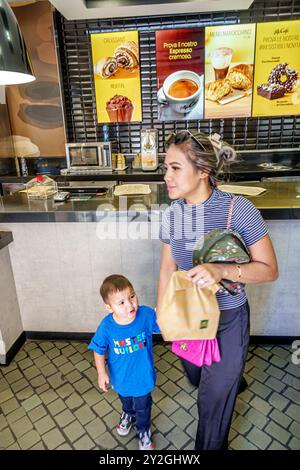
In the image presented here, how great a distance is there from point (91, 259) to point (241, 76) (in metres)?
3.11

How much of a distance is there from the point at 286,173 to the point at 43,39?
3.40m

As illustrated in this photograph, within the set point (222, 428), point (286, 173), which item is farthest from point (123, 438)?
point (286, 173)

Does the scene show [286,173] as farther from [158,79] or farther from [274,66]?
[158,79]

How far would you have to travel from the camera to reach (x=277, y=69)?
3975 mm

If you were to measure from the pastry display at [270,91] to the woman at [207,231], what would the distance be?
325 cm

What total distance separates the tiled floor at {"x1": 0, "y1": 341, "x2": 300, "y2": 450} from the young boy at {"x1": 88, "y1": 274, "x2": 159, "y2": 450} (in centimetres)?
28

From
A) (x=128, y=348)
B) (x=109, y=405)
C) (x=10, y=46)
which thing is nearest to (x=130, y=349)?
(x=128, y=348)

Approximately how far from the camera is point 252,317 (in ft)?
8.00

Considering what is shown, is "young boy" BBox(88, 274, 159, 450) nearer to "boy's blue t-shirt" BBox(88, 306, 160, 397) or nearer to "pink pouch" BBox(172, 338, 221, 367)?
"boy's blue t-shirt" BBox(88, 306, 160, 397)

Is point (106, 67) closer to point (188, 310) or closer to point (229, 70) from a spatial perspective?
point (229, 70)

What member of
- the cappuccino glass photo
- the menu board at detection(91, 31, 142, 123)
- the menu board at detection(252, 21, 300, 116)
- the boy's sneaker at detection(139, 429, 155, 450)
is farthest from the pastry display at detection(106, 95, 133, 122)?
the boy's sneaker at detection(139, 429, 155, 450)

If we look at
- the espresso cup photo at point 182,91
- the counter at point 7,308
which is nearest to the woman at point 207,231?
the counter at point 7,308

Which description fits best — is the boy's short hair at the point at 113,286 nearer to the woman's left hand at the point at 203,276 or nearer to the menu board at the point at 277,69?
the woman's left hand at the point at 203,276

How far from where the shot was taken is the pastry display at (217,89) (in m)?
4.07
